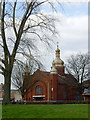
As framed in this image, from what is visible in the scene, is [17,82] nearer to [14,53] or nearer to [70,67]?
[70,67]

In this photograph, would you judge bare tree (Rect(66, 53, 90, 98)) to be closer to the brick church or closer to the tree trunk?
the brick church

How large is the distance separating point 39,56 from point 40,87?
48106 millimetres

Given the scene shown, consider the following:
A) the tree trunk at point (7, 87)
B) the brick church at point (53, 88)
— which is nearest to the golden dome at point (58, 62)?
the brick church at point (53, 88)

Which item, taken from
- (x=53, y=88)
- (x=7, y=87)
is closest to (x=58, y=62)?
(x=53, y=88)

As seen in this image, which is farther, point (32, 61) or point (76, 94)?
point (76, 94)

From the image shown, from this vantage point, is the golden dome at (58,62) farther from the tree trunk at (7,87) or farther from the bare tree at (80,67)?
the tree trunk at (7,87)

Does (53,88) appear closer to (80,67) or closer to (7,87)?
(80,67)

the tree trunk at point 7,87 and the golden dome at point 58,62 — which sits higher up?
the golden dome at point 58,62

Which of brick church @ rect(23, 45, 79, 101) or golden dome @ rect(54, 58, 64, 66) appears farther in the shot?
golden dome @ rect(54, 58, 64, 66)

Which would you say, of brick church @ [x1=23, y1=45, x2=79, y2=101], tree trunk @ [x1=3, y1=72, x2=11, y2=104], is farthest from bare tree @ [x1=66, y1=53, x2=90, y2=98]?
tree trunk @ [x1=3, y1=72, x2=11, y2=104]

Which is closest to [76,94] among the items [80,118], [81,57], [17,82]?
[81,57]

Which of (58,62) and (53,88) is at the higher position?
(58,62)

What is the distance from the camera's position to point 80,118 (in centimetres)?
928

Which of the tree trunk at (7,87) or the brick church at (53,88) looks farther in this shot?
the brick church at (53,88)
